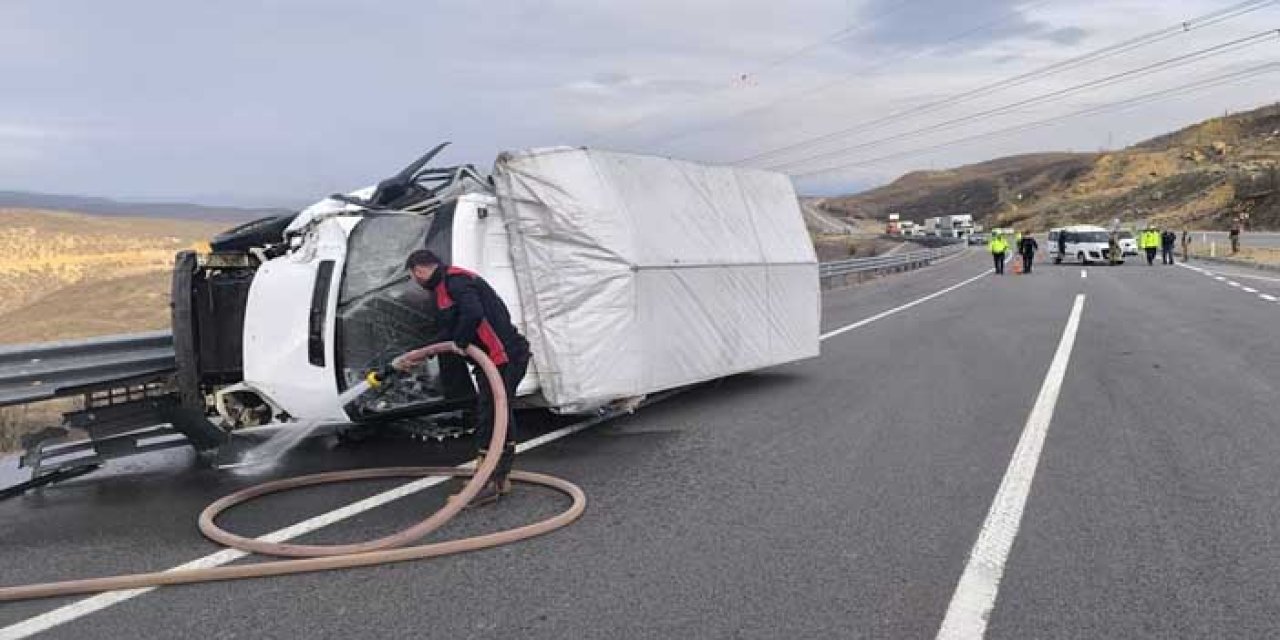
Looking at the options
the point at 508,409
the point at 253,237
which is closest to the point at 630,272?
the point at 508,409

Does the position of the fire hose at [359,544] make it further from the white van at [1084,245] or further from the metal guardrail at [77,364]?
the white van at [1084,245]

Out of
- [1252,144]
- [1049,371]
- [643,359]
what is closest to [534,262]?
[643,359]

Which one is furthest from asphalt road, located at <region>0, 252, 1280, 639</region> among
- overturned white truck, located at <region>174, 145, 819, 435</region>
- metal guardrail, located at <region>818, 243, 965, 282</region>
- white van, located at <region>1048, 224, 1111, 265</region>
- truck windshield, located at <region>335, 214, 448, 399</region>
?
white van, located at <region>1048, 224, 1111, 265</region>

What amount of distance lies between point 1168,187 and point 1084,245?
51.4m

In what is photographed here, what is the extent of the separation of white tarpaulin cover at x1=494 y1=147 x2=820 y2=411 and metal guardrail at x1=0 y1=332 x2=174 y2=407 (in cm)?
265

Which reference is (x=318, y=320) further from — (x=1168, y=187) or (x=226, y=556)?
(x=1168, y=187)

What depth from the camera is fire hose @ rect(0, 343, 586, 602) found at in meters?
4.39

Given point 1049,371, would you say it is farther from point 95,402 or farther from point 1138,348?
point 95,402

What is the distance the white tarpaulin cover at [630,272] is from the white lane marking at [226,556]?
2.66ft

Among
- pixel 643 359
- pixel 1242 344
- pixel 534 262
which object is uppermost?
pixel 534 262

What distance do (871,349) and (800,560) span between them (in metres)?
8.52

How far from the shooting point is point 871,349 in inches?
501

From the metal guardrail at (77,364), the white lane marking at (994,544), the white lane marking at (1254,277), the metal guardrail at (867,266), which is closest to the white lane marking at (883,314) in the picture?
the metal guardrail at (867,266)

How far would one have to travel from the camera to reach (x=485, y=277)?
7254 millimetres
